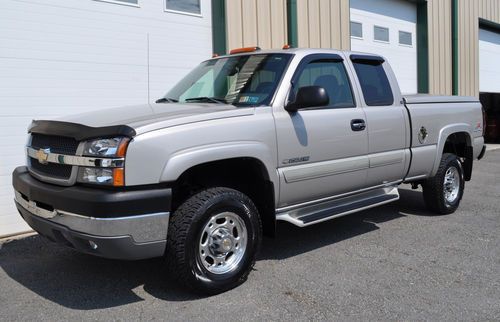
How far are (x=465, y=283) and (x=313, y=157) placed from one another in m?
1.67

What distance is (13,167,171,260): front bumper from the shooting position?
11.7 ft

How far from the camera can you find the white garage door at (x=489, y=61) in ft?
56.6

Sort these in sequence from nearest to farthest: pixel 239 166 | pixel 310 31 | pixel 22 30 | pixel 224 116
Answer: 1. pixel 224 116
2. pixel 239 166
3. pixel 22 30
4. pixel 310 31

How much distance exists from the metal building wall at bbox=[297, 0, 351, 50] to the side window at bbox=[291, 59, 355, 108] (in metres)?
4.88

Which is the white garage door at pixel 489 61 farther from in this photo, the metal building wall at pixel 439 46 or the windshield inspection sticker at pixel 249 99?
the windshield inspection sticker at pixel 249 99

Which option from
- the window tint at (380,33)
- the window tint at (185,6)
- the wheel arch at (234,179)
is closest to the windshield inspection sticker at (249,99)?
the wheel arch at (234,179)

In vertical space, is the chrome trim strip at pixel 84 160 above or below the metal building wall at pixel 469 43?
below

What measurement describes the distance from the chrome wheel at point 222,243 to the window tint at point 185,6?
500cm

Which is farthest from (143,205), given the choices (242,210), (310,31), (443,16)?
(443,16)

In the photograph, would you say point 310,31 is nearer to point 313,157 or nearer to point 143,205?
point 313,157

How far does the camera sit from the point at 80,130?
384cm

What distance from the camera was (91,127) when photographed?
12.5 ft

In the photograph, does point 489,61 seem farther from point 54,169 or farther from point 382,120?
point 54,169

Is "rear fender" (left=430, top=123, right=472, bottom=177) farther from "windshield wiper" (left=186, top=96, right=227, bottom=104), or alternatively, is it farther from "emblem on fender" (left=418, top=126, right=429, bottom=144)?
"windshield wiper" (left=186, top=96, right=227, bottom=104)
